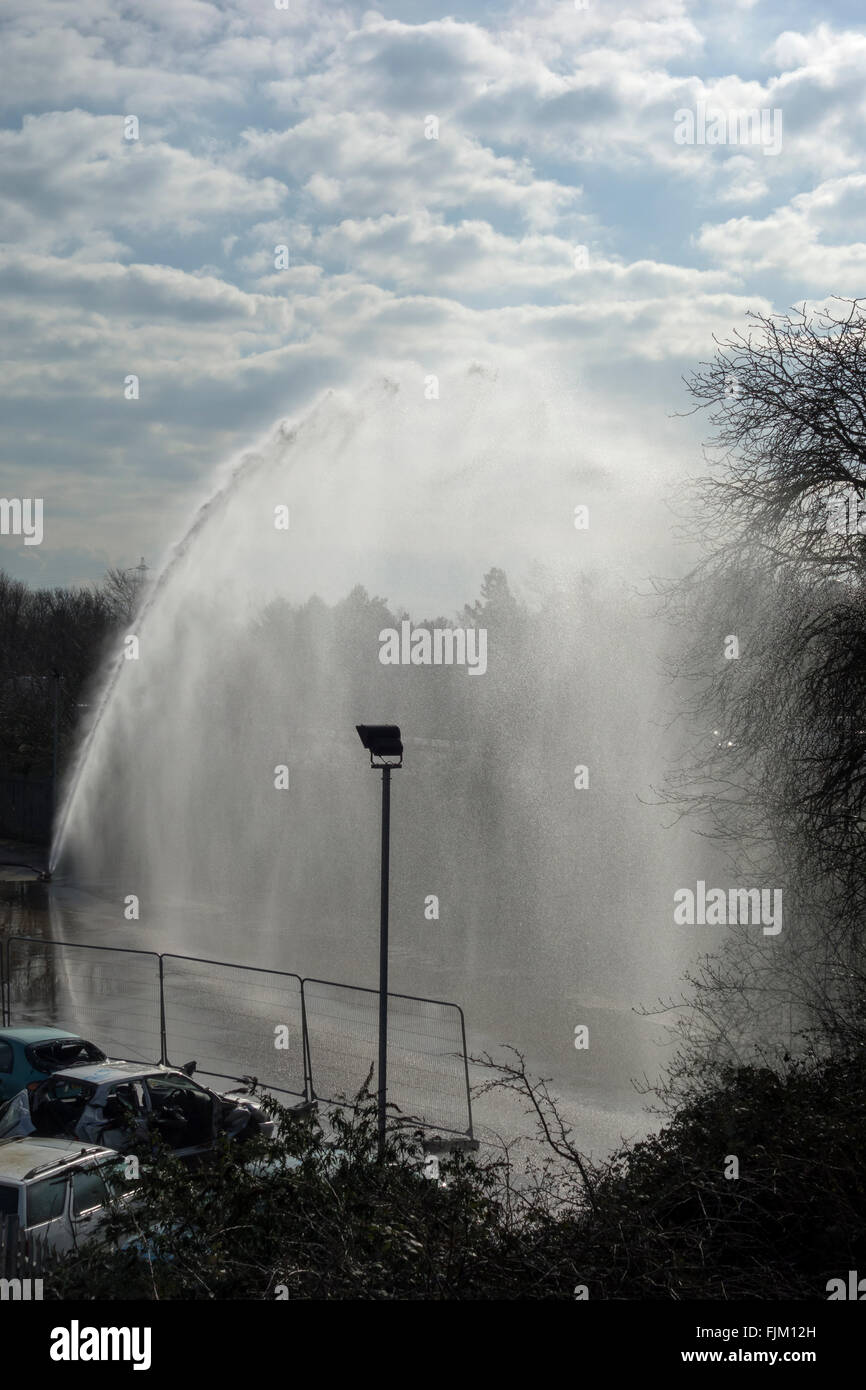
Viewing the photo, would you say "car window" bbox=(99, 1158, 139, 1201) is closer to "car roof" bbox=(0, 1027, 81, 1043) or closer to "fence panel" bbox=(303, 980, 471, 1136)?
"fence panel" bbox=(303, 980, 471, 1136)

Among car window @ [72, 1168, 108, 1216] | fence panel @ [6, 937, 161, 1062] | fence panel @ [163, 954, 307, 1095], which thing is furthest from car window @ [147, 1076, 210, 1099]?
fence panel @ [6, 937, 161, 1062]

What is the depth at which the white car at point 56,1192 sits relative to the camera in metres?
8.30

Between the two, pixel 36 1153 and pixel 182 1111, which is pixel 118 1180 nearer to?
pixel 36 1153

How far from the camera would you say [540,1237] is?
662 cm

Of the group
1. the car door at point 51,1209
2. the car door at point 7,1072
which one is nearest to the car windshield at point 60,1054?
the car door at point 7,1072

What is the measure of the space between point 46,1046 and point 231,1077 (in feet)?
8.22

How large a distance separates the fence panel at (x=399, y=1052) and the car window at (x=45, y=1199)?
3.89 meters

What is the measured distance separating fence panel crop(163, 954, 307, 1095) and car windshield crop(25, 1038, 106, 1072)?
63.3 inches

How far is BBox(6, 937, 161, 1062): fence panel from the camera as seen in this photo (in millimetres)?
16719

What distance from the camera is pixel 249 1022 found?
58.5 ft

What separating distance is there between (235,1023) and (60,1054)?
473 centimetres

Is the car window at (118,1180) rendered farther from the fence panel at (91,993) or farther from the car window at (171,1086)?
the fence panel at (91,993)

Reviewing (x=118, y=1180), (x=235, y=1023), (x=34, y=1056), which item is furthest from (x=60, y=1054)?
(x=118, y=1180)
